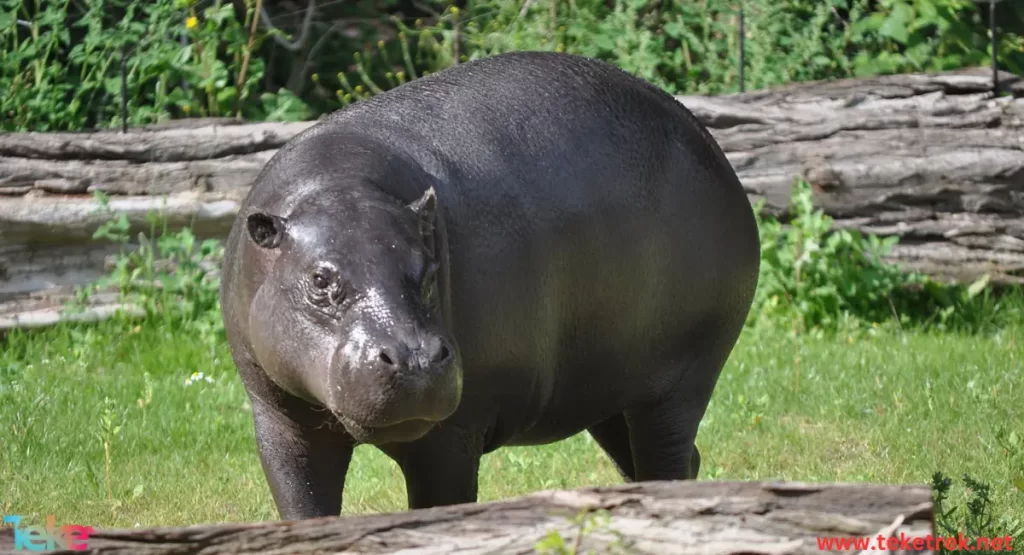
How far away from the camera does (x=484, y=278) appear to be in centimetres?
369

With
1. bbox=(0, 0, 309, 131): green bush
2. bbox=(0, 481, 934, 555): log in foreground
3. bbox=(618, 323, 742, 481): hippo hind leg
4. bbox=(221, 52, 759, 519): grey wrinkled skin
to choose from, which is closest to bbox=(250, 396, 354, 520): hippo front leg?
bbox=(221, 52, 759, 519): grey wrinkled skin

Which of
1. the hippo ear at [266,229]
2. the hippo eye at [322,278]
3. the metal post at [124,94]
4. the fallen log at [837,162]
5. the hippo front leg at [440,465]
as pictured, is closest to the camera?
the hippo eye at [322,278]

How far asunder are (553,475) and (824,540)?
3.15 metres

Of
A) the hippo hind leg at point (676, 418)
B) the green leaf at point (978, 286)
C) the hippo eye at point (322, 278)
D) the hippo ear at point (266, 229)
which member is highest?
the hippo ear at point (266, 229)

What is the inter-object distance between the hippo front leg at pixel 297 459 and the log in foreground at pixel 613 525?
86 cm

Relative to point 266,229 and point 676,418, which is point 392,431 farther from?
point 676,418

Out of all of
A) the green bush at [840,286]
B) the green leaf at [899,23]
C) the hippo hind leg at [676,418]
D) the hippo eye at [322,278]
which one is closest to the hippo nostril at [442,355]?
the hippo eye at [322,278]

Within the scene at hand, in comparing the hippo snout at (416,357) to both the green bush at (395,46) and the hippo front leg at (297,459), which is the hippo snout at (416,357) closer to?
the hippo front leg at (297,459)

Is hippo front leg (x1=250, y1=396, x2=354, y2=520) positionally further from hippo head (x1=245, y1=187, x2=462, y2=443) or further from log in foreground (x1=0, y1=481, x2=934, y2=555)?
log in foreground (x1=0, y1=481, x2=934, y2=555)

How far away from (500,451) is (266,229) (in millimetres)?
3018

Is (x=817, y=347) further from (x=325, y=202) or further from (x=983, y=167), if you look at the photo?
(x=325, y=202)

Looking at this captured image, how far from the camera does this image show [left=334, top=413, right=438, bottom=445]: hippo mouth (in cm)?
327

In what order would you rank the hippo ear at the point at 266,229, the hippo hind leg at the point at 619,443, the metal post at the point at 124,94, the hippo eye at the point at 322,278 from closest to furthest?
the hippo eye at the point at 322,278
the hippo ear at the point at 266,229
the hippo hind leg at the point at 619,443
the metal post at the point at 124,94

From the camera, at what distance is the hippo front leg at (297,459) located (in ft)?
12.2
